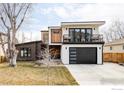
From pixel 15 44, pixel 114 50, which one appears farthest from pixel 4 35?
pixel 114 50

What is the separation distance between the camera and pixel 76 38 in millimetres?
14500

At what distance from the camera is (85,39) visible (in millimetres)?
14383

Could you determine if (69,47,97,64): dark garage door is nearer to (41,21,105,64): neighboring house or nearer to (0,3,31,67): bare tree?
(41,21,105,64): neighboring house

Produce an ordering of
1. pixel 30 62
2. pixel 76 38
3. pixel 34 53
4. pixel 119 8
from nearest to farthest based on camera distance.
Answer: pixel 119 8 → pixel 30 62 → pixel 34 53 → pixel 76 38

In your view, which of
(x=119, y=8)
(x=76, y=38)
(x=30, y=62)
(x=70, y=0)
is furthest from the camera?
(x=76, y=38)

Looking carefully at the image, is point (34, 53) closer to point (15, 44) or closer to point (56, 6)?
point (15, 44)

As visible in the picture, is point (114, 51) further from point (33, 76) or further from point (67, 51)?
point (33, 76)

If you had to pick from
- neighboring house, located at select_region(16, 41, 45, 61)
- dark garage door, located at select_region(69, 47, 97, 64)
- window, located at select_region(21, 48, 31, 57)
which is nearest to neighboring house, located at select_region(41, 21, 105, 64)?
dark garage door, located at select_region(69, 47, 97, 64)

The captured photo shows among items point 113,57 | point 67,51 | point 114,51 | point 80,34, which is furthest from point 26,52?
point 114,51

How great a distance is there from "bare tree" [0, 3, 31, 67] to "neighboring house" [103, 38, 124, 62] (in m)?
6.57

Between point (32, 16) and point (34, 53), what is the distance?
2856 millimetres

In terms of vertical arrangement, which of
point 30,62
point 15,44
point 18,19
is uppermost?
point 18,19

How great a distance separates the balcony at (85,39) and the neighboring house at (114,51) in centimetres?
155

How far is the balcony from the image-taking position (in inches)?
554
